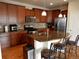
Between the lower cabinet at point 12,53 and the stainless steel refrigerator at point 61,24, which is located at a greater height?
the stainless steel refrigerator at point 61,24

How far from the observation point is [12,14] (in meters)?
5.44

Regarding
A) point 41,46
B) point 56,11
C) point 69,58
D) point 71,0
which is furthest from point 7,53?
point 56,11

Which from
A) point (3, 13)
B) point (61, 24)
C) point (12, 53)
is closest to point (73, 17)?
point (61, 24)

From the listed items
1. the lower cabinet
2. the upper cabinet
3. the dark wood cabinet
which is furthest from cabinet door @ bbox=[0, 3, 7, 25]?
the lower cabinet

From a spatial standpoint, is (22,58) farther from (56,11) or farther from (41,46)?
(56,11)

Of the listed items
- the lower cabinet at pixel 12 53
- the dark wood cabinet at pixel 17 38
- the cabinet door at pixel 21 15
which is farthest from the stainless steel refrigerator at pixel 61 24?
the lower cabinet at pixel 12 53

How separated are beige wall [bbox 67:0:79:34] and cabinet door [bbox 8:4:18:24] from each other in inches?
127

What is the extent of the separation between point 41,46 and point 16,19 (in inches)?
122

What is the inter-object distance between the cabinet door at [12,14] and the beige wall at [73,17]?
3.24 meters

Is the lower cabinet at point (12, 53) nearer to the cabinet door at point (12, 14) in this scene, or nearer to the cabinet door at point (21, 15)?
the cabinet door at point (12, 14)

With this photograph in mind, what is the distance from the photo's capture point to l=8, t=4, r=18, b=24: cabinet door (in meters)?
5.31

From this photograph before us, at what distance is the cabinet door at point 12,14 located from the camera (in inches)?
209

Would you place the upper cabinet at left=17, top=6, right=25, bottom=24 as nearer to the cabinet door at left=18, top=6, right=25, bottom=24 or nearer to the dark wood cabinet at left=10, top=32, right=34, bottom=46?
the cabinet door at left=18, top=6, right=25, bottom=24

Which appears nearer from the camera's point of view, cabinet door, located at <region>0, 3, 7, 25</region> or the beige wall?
cabinet door, located at <region>0, 3, 7, 25</region>
